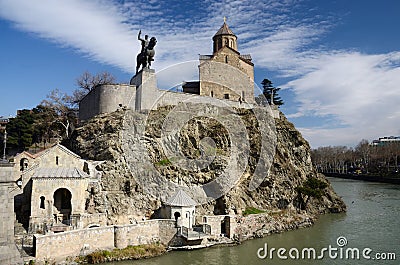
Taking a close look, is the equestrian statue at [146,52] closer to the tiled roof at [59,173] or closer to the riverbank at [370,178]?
the tiled roof at [59,173]

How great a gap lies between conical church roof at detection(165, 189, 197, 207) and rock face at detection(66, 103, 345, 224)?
1.15m

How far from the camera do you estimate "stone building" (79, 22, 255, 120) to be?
27531 mm

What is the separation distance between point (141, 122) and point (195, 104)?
6554 millimetres

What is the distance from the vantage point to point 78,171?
70.4 ft

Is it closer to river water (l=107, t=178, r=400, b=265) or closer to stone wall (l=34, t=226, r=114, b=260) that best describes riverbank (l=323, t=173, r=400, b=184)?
river water (l=107, t=178, r=400, b=265)

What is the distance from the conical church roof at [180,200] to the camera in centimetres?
2209

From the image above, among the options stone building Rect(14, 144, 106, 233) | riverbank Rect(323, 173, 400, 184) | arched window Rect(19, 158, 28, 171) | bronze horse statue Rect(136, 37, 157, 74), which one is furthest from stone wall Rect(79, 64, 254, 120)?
riverbank Rect(323, 173, 400, 184)

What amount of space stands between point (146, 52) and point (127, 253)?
1488cm

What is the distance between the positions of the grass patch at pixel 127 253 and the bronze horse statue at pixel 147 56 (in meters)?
13.9

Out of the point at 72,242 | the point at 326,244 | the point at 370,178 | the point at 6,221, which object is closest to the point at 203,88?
the point at 326,244

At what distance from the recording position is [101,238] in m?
18.6

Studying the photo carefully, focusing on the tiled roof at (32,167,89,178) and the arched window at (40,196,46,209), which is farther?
the tiled roof at (32,167,89,178)

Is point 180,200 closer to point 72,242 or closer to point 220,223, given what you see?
point 220,223

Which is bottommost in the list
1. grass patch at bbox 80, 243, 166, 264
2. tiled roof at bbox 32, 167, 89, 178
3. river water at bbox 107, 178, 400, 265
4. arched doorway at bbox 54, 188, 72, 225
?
river water at bbox 107, 178, 400, 265
